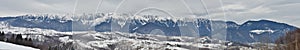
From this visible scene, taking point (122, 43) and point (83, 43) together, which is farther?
point (122, 43)

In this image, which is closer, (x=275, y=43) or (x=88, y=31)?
(x=88, y=31)

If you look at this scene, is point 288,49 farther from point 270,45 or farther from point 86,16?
point 86,16

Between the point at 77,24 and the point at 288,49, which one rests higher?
the point at 77,24

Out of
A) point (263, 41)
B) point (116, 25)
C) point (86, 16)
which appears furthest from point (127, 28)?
point (263, 41)

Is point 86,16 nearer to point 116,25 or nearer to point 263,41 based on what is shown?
point 116,25

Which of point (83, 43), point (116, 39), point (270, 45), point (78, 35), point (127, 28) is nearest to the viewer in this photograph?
point (78, 35)

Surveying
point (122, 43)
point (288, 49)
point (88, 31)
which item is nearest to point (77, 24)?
point (88, 31)

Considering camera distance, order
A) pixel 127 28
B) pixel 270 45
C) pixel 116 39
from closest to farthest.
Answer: pixel 127 28, pixel 270 45, pixel 116 39

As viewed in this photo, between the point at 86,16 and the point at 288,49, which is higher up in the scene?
the point at 86,16

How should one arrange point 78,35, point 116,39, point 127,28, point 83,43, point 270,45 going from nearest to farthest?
point 78,35, point 83,43, point 127,28, point 270,45, point 116,39
